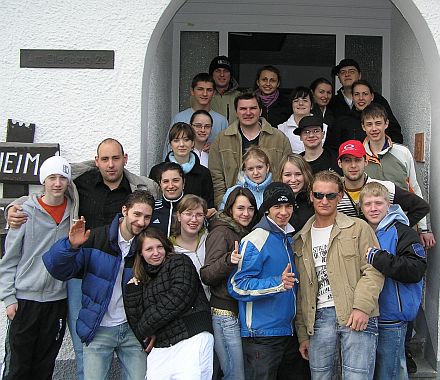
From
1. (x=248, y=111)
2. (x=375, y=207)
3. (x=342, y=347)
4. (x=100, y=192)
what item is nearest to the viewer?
(x=342, y=347)

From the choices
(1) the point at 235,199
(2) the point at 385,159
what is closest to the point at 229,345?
(1) the point at 235,199

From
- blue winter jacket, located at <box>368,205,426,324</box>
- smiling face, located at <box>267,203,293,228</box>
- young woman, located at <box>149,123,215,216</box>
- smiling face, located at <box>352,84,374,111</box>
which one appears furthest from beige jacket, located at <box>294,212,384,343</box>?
smiling face, located at <box>352,84,374,111</box>

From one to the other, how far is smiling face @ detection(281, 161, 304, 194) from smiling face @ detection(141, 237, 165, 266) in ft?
3.32

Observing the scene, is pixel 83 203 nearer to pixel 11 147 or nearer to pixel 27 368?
pixel 11 147

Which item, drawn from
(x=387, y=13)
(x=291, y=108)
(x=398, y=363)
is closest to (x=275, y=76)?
(x=291, y=108)

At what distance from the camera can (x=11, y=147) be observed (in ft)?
14.2

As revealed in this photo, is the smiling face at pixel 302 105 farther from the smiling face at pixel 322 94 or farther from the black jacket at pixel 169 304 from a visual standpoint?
the black jacket at pixel 169 304

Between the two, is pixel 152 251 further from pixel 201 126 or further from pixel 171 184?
pixel 201 126

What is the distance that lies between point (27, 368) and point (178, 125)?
77.5 inches

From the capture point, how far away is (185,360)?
3.31 metres

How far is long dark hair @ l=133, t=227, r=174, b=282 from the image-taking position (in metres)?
3.44

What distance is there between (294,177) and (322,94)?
176cm

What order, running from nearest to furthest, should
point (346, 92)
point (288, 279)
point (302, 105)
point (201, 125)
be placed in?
1. point (288, 279)
2. point (201, 125)
3. point (302, 105)
4. point (346, 92)

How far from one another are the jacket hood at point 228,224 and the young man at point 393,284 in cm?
78
